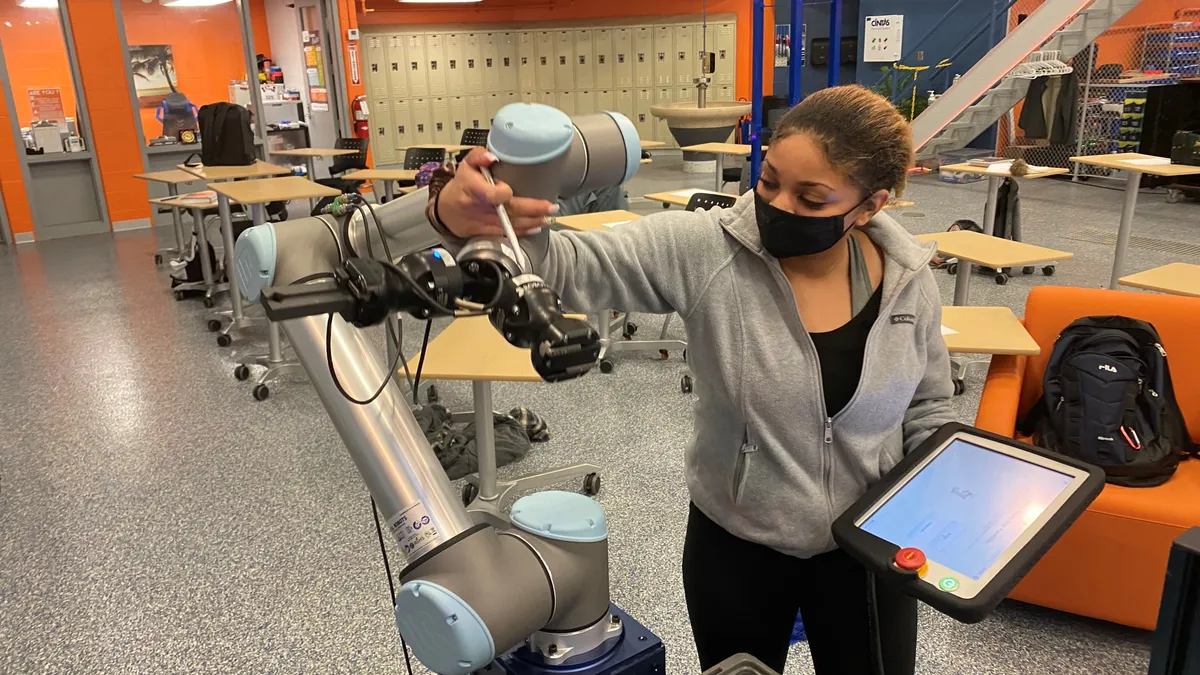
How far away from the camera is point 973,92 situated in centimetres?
822

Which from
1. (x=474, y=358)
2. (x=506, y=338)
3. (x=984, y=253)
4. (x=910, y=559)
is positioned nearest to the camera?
(x=506, y=338)

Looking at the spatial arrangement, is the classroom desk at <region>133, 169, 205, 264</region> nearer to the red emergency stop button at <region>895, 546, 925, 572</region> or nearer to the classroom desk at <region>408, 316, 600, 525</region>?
the classroom desk at <region>408, 316, 600, 525</region>

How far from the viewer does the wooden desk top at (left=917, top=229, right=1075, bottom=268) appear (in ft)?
12.0

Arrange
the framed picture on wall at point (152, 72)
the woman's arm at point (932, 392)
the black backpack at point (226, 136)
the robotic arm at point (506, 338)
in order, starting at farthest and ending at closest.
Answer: the framed picture on wall at point (152, 72), the black backpack at point (226, 136), the woman's arm at point (932, 392), the robotic arm at point (506, 338)

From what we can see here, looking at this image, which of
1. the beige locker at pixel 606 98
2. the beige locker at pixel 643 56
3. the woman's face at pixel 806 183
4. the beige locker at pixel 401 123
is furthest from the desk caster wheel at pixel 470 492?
the beige locker at pixel 643 56

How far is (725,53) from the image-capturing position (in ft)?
42.9

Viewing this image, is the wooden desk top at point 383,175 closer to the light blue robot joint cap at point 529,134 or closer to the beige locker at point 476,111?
the light blue robot joint cap at point 529,134

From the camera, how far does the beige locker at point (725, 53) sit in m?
13.0

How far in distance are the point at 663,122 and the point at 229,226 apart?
9664 millimetres

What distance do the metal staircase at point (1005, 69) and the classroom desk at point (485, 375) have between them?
19.5 feet

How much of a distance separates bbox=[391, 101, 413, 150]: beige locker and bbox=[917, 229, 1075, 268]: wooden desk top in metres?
9.93

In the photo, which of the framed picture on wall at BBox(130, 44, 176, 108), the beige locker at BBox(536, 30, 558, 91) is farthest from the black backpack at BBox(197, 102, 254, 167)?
the beige locker at BBox(536, 30, 558, 91)

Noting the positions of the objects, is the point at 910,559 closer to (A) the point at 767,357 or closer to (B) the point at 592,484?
(A) the point at 767,357

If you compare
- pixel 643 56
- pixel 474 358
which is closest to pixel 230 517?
pixel 474 358
